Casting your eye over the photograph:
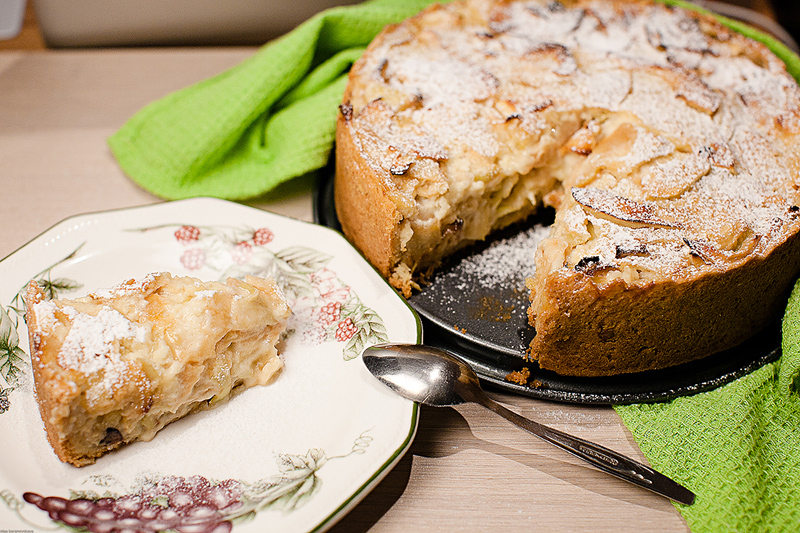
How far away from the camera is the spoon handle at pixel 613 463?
126 centimetres

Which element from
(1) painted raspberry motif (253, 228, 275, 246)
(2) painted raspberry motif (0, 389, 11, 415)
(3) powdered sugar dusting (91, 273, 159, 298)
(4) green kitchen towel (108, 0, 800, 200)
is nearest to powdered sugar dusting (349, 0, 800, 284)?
(4) green kitchen towel (108, 0, 800, 200)

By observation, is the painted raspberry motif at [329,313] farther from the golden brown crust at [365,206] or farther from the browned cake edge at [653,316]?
the browned cake edge at [653,316]

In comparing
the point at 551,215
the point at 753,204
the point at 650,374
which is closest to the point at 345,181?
the point at 551,215

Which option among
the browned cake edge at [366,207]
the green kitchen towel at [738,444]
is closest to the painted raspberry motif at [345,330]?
the browned cake edge at [366,207]

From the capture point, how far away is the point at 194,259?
1.63m

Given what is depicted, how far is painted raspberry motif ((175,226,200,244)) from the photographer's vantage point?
5.41ft

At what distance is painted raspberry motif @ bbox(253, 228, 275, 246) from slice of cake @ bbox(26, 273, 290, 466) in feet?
0.88

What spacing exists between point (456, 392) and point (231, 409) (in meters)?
0.49

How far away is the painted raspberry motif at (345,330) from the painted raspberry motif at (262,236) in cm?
35

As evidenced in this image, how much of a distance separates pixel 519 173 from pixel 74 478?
1342 millimetres

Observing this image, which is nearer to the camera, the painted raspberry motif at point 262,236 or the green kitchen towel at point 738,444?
the green kitchen towel at point 738,444

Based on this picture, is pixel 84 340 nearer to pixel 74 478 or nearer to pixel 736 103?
pixel 74 478

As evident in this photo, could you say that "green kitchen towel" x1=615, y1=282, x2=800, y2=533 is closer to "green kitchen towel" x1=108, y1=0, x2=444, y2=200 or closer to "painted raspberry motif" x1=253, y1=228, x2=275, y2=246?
"painted raspberry motif" x1=253, y1=228, x2=275, y2=246

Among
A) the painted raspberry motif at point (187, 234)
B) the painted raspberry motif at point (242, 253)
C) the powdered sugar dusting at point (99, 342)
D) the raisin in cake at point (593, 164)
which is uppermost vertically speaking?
the raisin in cake at point (593, 164)
